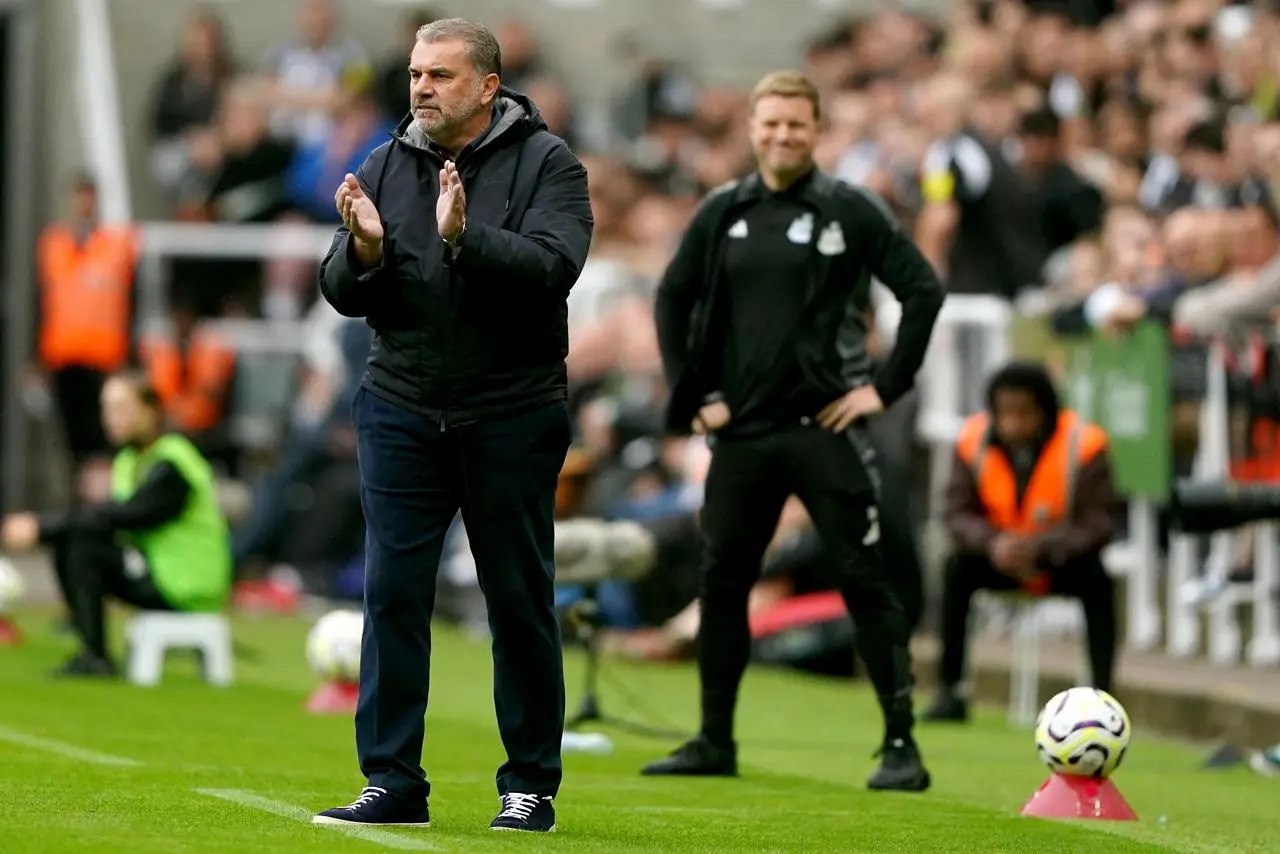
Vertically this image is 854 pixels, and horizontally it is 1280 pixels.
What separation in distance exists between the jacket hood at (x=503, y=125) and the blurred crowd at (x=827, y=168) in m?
4.47

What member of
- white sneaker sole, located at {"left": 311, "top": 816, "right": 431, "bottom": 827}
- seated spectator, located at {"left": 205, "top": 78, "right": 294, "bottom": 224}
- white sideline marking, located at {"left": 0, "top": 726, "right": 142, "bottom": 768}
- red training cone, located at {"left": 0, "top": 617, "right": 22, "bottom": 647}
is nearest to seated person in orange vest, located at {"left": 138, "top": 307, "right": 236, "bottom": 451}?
seated spectator, located at {"left": 205, "top": 78, "right": 294, "bottom": 224}

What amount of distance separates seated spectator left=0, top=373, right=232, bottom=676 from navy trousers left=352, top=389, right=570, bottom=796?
647cm

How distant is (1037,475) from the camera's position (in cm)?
1365

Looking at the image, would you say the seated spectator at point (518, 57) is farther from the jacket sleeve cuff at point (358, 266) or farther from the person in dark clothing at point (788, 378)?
the jacket sleeve cuff at point (358, 266)

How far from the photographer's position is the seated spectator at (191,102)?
2392 cm

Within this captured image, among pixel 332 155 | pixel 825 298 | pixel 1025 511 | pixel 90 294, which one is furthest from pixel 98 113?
pixel 825 298

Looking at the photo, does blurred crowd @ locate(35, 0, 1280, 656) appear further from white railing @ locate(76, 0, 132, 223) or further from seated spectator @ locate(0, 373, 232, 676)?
seated spectator @ locate(0, 373, 232, 676)

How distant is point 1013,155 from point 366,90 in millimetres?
7797

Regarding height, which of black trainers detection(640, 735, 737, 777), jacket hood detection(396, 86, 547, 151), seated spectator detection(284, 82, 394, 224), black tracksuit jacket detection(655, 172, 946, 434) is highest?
seated spectator detection(284, 82, 394, 224)

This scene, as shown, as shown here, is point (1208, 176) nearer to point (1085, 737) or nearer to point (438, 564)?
point (1085, 737)

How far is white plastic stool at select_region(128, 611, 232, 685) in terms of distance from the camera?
1434 centimetres

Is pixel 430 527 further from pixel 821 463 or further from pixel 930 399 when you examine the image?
pixel 930 399

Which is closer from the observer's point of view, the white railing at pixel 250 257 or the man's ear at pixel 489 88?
the man's ear at pixel 489 88

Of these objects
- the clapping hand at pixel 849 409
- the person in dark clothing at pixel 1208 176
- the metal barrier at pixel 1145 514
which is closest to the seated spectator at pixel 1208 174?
the person in dark clothing at pixel 1208 176
